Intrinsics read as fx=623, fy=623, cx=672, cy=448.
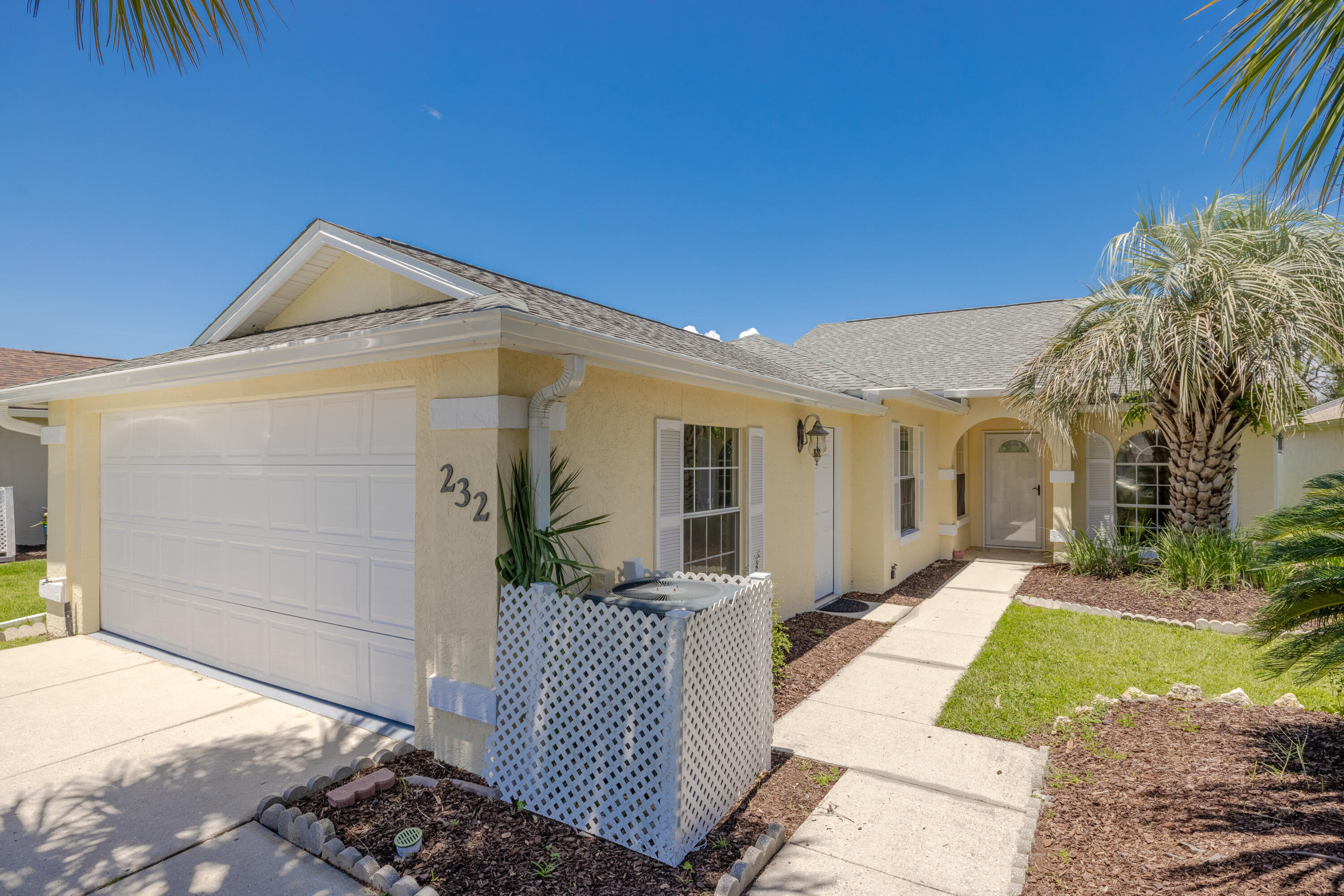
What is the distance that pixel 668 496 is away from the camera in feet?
18.8

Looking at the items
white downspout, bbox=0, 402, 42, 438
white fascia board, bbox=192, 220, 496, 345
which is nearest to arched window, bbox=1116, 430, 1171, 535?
white fascia board, bbox=192, 220, 496, 345

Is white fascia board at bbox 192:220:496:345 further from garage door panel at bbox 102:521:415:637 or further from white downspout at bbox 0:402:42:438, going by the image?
white downspout at bbox 0:402:42:438

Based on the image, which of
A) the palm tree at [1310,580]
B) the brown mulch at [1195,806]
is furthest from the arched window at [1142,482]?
the palm tree at [1310,580]

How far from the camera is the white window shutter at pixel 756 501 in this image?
6941mm

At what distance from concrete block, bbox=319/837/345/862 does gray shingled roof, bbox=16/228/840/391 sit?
A: 2.88m

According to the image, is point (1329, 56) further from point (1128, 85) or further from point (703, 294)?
point (703, 294)

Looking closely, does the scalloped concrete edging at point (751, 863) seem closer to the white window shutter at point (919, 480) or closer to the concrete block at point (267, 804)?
the concrete block at point (267, 804)

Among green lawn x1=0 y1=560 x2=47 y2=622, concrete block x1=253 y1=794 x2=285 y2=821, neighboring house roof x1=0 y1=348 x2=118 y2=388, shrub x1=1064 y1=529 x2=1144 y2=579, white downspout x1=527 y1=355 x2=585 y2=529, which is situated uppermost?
neighboring house roof x1=0 y1=348 x2=118 y2=388

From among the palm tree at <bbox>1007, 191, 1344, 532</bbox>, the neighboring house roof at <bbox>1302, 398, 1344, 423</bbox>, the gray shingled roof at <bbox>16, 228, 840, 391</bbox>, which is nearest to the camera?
the gray shingled roof at <bbox>16, 228, 840, 391</bbox>

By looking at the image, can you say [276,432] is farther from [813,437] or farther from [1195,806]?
[1195,806]

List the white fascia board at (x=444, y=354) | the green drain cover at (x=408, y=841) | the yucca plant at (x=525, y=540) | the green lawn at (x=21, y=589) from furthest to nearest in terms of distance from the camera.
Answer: the green lawn at (x=21, y=589)
the yucca plant at (x=525, y=540)
the white fascia board at (x=444, y=354)
the green drain cover at (x=408, y=841)

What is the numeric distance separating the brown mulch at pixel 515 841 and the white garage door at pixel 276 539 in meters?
1.11

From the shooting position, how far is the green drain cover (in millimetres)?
3207

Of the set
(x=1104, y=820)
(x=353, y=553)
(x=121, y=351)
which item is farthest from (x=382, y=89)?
(x=121, y=351)
